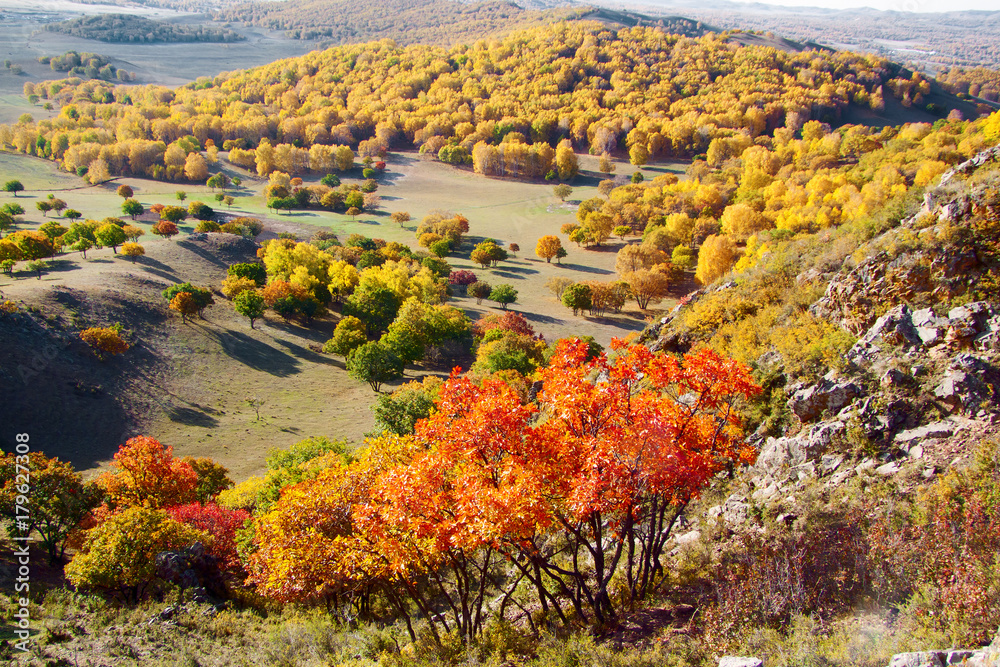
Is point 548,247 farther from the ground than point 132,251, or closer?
farther from the ground

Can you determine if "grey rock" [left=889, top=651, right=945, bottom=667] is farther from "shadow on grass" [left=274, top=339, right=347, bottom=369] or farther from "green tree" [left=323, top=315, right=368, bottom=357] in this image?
"shadow on grass" [left=274, top=339, right=347, bottom=369]

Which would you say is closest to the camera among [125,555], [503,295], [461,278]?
[125,555]

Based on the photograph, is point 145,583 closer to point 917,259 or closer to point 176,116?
point 917,259

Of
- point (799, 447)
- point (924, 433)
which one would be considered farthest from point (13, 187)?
point (924, 433)

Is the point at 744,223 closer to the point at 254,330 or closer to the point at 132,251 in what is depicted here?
the point at 254,330

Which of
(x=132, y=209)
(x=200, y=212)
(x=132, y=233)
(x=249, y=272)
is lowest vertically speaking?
(x=249, y=272)

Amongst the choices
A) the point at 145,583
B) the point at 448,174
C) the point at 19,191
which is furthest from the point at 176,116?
the point at 145,583
